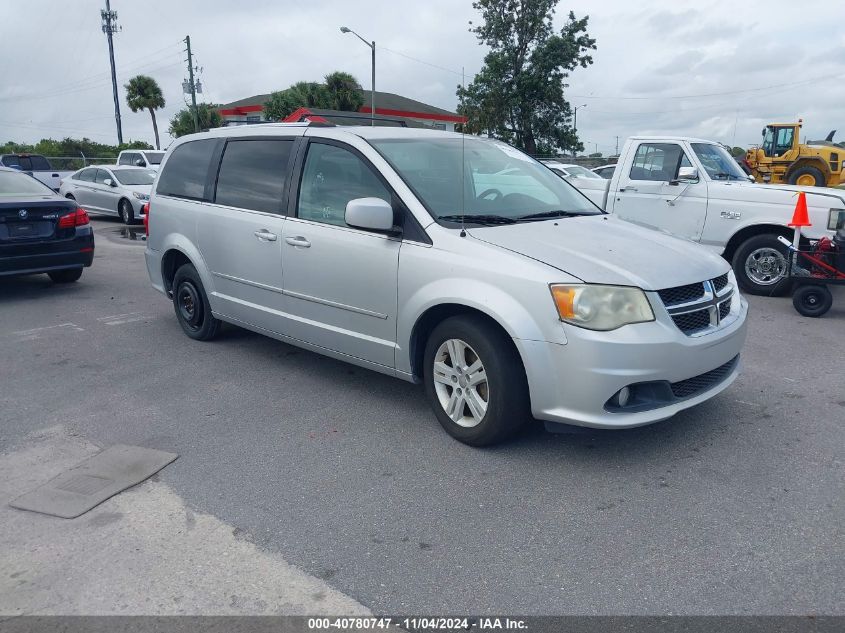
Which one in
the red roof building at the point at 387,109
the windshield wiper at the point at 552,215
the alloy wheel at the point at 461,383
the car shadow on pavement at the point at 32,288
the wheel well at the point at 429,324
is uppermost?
the red roof building at the point at 387,109

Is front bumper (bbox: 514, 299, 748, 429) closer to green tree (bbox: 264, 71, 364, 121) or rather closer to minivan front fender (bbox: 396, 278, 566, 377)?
minivan front fender (bbox: 396, 278, 566, 377)

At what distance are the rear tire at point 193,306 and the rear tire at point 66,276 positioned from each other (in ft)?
11.9

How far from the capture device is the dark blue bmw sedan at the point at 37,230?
829cm

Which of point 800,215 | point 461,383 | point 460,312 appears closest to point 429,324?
point 460,312

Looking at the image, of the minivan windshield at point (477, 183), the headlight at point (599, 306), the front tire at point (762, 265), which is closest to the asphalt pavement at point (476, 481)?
the headlight at point (599, 306)

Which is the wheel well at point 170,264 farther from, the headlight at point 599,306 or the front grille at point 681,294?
the front grille at point 681,294

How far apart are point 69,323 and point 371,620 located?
19.8ft

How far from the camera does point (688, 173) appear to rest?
8.81 meters

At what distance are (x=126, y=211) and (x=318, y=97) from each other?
72.6ft

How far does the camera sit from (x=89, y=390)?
537 centimetres

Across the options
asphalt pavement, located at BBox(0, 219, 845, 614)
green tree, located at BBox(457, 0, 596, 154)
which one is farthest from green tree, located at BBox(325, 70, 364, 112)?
asphalt pavement, located at BBox(0, 219, 845, 614)

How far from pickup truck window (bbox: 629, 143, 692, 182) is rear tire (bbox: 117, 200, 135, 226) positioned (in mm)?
12594

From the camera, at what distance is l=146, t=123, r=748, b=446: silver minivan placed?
3770 millimetres

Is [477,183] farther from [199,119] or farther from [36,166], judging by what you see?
[199,119]
